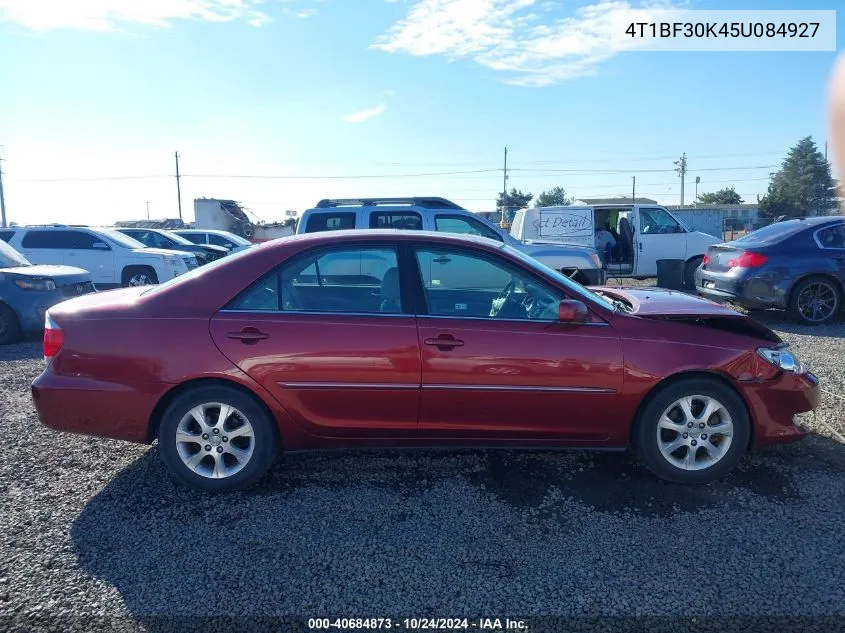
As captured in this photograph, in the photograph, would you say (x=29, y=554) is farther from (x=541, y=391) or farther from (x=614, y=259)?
(x=614, y=259)

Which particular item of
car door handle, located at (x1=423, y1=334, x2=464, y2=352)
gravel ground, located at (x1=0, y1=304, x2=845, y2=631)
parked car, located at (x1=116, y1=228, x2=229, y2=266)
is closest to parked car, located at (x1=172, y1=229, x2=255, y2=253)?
parked car, located at (x1=116, y1=228, x2=229, y2=266)

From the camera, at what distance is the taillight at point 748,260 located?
8.59 meters

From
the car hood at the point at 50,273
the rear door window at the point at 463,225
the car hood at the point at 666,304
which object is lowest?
the car hood at the point at 666,304

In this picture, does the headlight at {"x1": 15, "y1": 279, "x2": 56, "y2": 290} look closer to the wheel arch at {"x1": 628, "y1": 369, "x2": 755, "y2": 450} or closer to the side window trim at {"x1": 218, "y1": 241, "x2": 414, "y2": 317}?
the side window trim at {"x1": 218, "y1": 241, "x2": 414, "y2": 317}

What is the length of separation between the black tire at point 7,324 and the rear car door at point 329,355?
250 inches

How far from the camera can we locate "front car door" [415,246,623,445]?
3.55 metres

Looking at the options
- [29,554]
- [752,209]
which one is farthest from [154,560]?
[752,209]

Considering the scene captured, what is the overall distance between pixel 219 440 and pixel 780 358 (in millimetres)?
3485

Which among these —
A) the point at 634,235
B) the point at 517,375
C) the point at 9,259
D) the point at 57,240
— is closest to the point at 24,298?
the point at 9,259

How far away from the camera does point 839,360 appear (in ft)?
21.6

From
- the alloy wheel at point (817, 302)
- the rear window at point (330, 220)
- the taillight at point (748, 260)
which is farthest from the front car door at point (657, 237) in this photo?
the rear window at point (330, 220)

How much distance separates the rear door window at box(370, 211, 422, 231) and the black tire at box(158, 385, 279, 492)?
19.8 feet

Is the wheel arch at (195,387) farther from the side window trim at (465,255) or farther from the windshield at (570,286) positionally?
the windshield at (570,286)

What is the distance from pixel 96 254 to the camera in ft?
42.8
